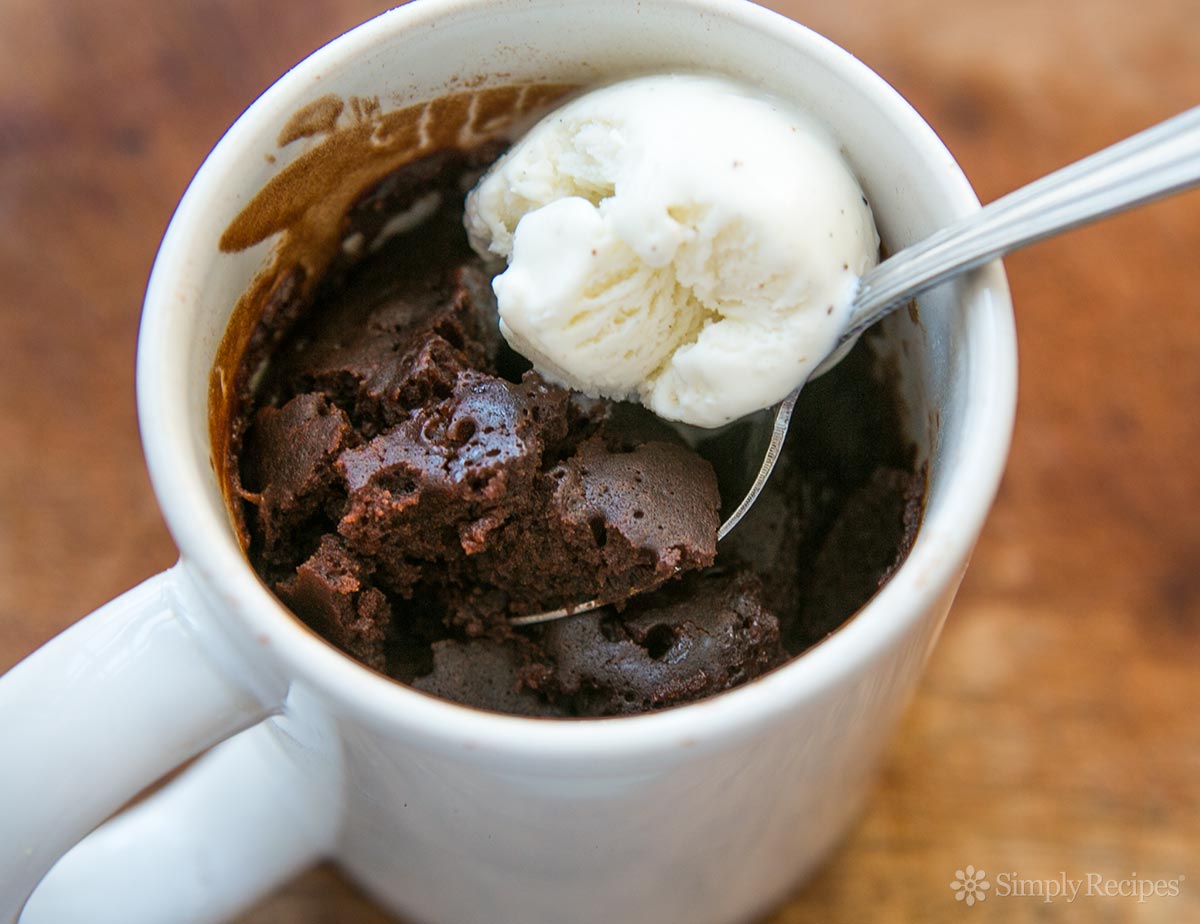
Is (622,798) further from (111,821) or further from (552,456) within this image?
(111,821)

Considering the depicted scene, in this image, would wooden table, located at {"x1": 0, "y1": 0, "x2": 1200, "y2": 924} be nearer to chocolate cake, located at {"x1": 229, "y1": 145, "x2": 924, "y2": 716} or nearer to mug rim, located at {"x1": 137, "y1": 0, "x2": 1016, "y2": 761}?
chocolate cake, located at {"x1": 229, "y1": 145, "x2": 924, "y2": 716}

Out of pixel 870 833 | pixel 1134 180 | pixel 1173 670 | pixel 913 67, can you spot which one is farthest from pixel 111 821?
pixel 913 67

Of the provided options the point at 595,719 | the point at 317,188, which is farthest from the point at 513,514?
the point at 317,188

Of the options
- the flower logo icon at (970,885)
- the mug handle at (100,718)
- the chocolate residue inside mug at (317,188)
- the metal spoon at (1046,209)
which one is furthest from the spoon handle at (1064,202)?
the flower logo icon at (970,885)

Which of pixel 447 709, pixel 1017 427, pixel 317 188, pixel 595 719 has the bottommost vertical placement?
pixel 1017 427

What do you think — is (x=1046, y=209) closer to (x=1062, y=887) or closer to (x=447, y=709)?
(x=447, y=709)

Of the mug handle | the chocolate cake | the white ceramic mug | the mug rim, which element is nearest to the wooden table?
the white ceramic mug
